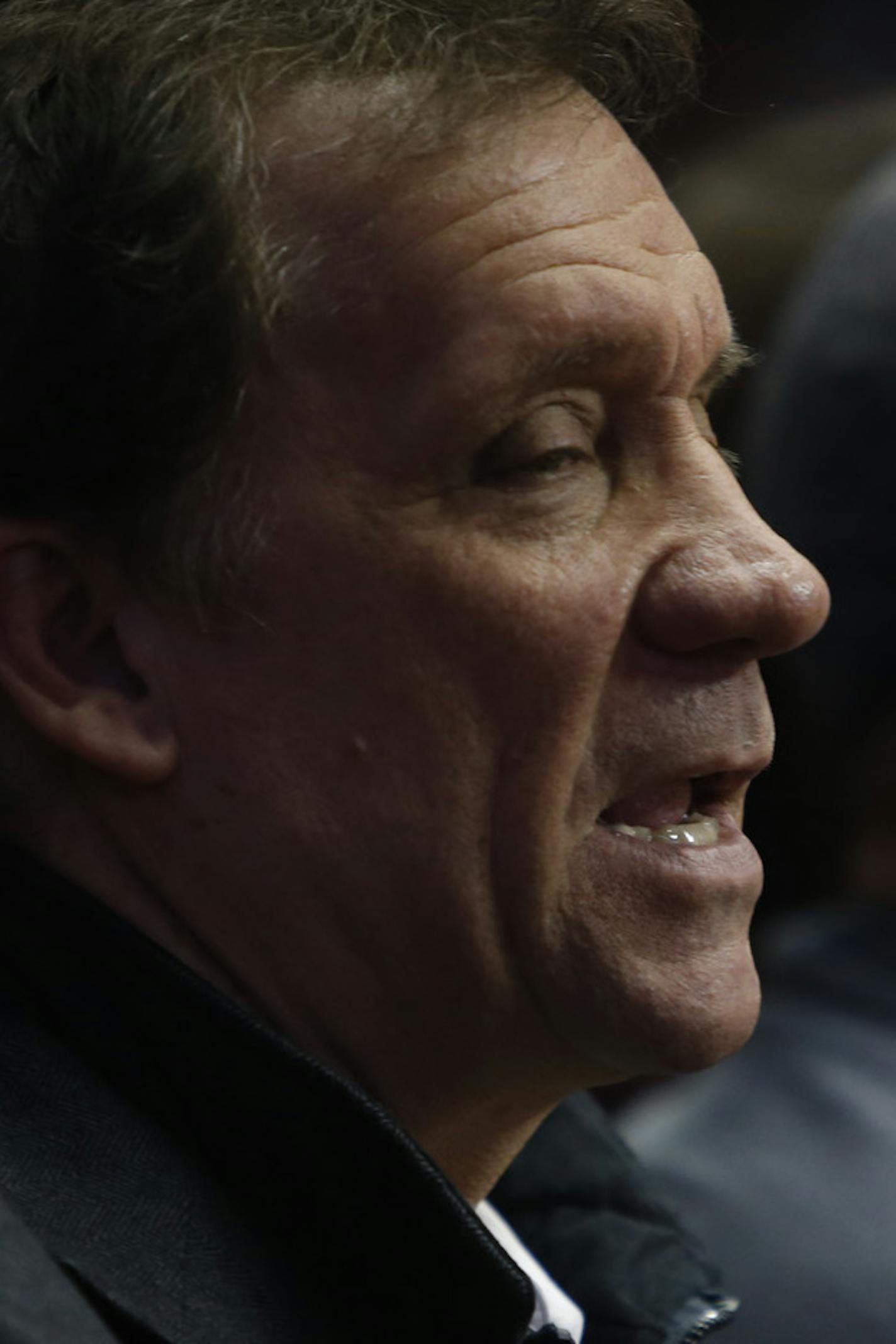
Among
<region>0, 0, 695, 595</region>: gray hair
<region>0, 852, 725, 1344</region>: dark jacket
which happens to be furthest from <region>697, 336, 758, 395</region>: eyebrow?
<region>0, 852, 725, 1344</region>: dark jacket

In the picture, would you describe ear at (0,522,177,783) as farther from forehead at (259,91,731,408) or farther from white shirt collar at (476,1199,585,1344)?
white shirt collar at (476,1199,585,1344)

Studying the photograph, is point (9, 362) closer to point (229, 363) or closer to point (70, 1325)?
point (229, 363)

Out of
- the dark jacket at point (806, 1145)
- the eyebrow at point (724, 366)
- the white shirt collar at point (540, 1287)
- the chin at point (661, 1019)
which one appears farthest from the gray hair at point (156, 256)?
the dark jacket at point (806, 1145)

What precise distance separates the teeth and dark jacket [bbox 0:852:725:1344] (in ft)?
1.28

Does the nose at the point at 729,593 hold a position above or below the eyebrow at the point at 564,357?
below

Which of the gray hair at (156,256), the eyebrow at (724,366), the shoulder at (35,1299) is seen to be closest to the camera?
the shoulder at (35,1299)

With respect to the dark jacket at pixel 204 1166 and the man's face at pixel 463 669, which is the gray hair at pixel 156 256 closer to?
the man's face at pixel 463 669

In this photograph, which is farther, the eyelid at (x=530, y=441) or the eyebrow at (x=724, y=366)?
the eyebrow at (x=724, y=366)

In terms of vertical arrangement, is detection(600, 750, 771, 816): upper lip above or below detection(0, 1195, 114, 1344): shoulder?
below

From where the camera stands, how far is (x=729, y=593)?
77.8 inches

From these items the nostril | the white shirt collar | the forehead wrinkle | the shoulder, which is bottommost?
the white shirt collar

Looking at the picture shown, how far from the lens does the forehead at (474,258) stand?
1.92 metres

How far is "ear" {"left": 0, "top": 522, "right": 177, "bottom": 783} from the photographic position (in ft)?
6.37

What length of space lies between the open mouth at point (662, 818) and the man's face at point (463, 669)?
17 millimetres
